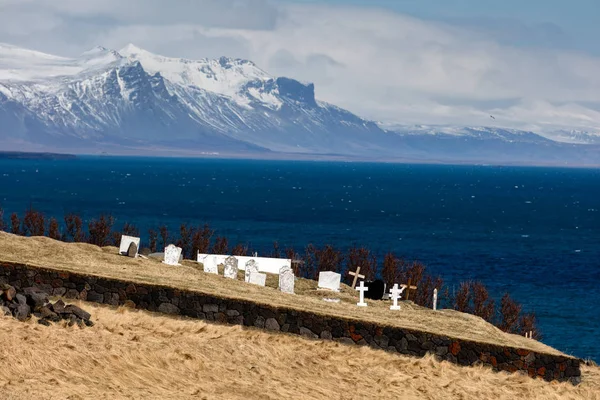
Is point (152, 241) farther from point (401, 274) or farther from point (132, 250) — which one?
point (132, 250)

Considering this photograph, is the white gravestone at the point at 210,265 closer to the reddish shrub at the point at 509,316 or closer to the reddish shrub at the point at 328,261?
the reddish shrub at the point at 509,316

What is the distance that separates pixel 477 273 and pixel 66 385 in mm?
88716

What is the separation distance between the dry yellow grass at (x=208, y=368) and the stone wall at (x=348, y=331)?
76 centimetres

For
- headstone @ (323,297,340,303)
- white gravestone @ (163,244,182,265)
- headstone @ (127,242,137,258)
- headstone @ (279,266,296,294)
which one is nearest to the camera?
headstone @ (323,297,340,303)

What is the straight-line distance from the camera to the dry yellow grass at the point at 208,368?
24578 millimetres

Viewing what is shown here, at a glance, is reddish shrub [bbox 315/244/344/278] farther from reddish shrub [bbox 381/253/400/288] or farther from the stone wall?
the stone wall

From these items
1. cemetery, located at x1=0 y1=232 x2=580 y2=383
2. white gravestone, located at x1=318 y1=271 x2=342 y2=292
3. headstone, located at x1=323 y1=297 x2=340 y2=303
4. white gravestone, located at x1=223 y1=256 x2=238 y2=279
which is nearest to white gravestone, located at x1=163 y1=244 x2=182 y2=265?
white gravestone, located at x1=223 y1=256 x2=238 y2=279

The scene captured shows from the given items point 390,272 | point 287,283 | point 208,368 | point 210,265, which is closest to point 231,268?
point 210,265

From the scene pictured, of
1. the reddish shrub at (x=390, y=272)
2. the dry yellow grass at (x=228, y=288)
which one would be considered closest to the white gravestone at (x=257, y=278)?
the dry yellow grass at (x=228, y=288)

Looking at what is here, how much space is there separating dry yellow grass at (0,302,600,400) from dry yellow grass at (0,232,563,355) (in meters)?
2.59

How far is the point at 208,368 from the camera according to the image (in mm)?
27141

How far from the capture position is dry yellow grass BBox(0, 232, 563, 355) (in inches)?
1405

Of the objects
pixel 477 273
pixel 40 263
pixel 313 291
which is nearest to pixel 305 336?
pixel 40 263

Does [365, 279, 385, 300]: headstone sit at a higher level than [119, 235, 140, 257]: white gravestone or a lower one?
lower
